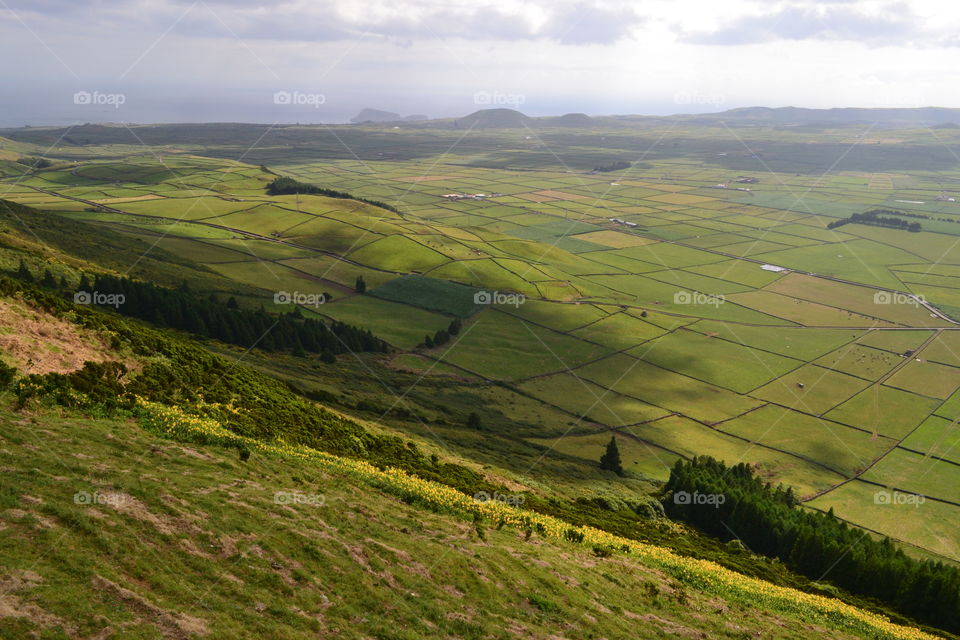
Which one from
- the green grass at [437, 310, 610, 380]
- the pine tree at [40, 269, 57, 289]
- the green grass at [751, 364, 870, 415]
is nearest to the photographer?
the pine tree at [40, 269, 57, 289]

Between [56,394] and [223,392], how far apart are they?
1403cm

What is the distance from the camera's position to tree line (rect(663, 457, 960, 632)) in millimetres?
50844

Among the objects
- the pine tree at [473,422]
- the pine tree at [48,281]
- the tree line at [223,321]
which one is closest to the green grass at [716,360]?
the pine tree at [473,422]

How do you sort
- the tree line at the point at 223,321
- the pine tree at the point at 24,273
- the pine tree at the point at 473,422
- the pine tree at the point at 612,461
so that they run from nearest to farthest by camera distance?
the pine tree at the point at 24,273 → the pine tree at the point at 612,461 → the pine tree at the point at 473,422 → the tree line at the point at 223,321

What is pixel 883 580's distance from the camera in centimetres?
5400

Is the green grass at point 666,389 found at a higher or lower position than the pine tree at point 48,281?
lower

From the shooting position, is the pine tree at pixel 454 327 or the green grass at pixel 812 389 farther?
the pine tree at pixel 454 327

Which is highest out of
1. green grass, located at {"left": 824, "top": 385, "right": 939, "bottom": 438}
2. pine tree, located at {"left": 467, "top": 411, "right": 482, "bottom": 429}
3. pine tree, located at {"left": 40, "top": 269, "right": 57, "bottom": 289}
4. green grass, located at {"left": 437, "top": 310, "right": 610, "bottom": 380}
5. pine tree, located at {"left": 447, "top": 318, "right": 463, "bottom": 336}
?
pine tree, located at {"left": 40, "top": 269, "right": 57, "bottom": 289}

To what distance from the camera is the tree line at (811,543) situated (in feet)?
167

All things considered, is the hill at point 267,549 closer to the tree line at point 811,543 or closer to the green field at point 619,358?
the tree line at point 811,543

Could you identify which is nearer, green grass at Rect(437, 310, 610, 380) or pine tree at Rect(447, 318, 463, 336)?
green grass at Rect(437, 310, 610, 380)

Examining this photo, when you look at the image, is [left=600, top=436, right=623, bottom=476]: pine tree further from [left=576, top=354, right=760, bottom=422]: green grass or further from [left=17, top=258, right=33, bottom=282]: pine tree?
[left=17, top=258, right=33, bottom=282]: pine tree

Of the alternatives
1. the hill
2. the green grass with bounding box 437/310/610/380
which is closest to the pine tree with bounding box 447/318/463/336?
the green grass with bounding box 437/310/610/380

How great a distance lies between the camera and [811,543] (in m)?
58.8
